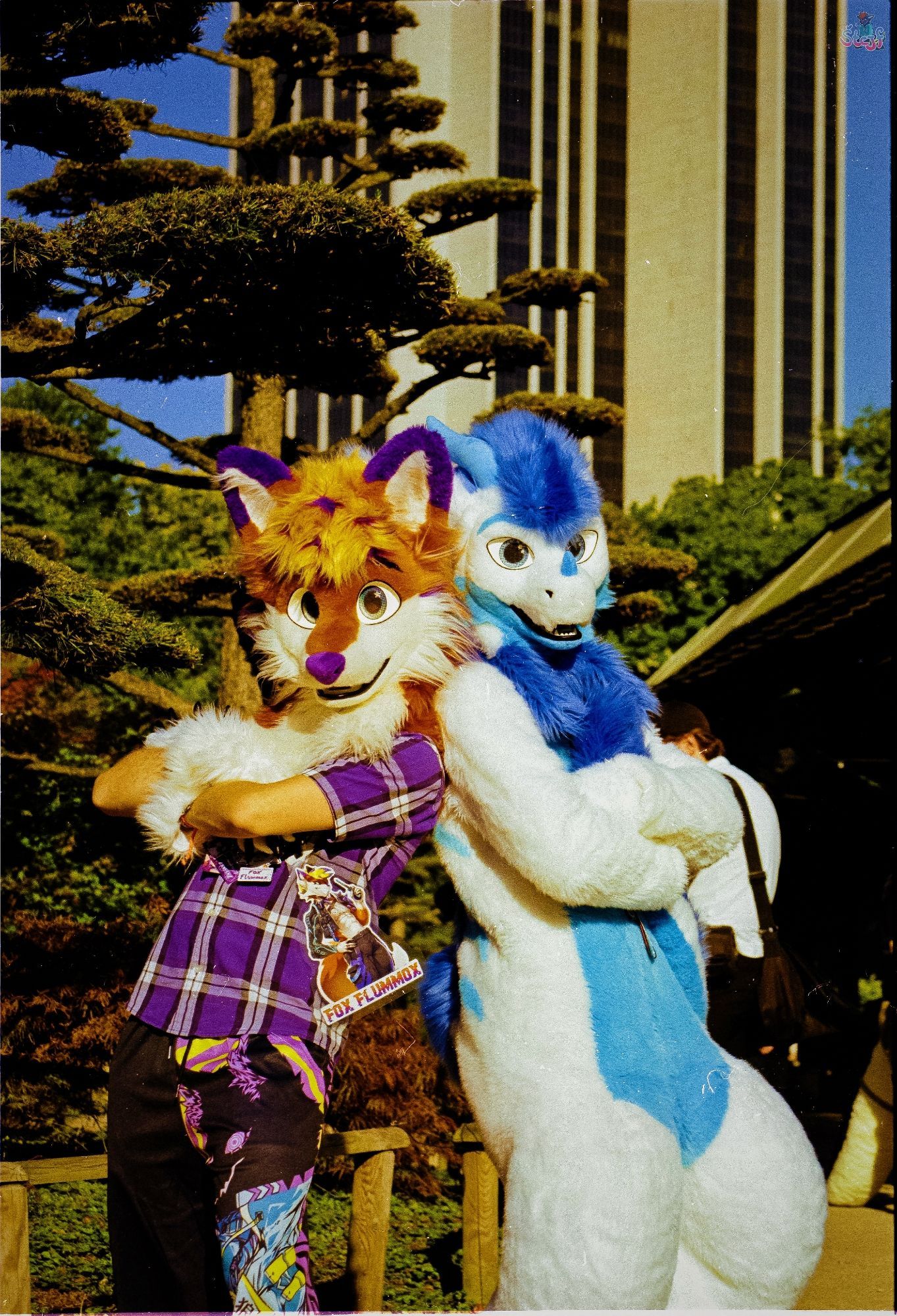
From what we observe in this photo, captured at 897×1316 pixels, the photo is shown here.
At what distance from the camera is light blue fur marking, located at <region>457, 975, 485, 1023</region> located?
7.52ft

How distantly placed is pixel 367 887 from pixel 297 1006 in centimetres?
25

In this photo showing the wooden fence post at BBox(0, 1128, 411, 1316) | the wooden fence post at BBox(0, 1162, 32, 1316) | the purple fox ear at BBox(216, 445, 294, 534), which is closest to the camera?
the purple fox ear at BBox(216, 445, 294, 534)

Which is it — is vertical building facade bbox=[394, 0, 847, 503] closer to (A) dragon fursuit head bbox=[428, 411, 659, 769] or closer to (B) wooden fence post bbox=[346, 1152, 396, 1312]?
(A) dragon fursuit head bbox=[428, 411, 659, 769]

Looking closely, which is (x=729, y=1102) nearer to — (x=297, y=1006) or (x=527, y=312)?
(x=297, y=1006)

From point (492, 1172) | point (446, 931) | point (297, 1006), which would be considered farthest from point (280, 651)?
point (446, 931)

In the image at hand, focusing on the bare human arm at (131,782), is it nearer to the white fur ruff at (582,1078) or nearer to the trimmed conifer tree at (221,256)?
the white fur ruff at (582,1078)

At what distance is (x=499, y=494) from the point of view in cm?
240

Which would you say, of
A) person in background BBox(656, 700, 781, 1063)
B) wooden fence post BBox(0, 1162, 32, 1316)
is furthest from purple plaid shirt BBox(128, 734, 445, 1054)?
person in background BBox(656, 700, 781, 1063)

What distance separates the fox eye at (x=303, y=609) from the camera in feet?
7.26

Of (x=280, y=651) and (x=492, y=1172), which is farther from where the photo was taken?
(x=492, y=1172)

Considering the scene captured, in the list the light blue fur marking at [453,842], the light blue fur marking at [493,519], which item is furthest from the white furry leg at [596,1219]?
the light blue fur marking at [493,519]

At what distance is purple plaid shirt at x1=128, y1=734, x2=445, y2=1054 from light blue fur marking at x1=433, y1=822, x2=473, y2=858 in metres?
0.16

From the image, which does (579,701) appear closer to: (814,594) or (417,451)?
(417,451)

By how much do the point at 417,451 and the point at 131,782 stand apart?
0.78 m
